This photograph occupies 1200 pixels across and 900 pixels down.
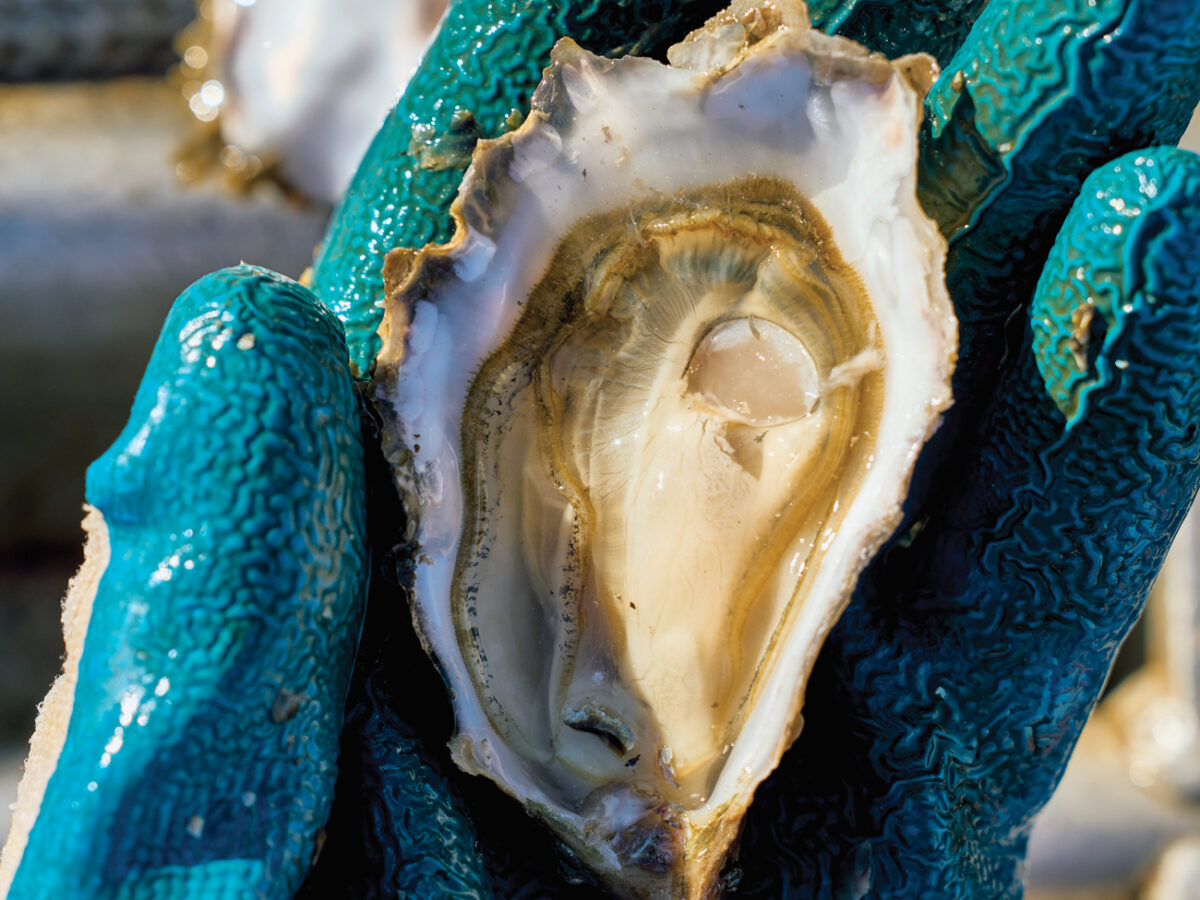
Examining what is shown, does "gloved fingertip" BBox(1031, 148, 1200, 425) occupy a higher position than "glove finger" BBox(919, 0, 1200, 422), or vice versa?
"glove finger" BBox(919, 0, 1200, 422)

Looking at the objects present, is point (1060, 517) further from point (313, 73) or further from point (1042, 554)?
point (313, 73)

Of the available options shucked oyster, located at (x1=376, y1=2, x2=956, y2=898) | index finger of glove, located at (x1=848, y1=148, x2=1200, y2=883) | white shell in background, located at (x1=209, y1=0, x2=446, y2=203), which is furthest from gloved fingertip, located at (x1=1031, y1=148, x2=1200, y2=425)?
white shell in background, located at (x1=209, y1=0, x2=446, y2=203)

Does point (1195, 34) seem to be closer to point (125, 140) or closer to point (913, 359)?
point (913, 359)

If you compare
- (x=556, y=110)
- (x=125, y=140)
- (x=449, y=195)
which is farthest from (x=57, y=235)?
(x=556, y=110)

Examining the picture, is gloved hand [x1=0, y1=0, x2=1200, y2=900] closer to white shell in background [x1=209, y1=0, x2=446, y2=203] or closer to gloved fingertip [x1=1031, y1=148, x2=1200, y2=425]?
gloved fingertip [x1=1031, y1=148, x2=1200, y2=425]

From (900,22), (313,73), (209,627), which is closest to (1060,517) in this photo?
(900,22)

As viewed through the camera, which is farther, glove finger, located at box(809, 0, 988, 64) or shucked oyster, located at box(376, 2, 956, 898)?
glove finger, located at box(809, 0, 988, 64)

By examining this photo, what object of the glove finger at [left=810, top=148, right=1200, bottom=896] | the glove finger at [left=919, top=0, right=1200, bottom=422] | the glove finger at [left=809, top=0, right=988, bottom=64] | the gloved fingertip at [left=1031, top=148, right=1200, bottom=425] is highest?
the glove finger at [left=809, top=0, right=988, bottom=64]
